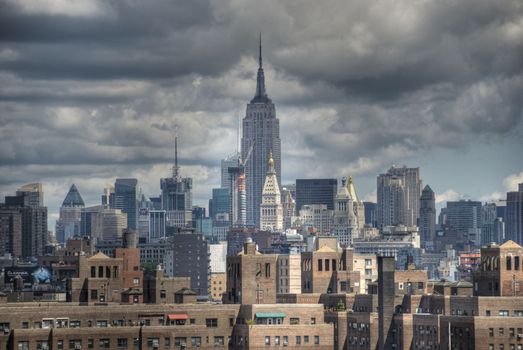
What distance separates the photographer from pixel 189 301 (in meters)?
190

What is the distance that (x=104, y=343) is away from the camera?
169500 millimetres

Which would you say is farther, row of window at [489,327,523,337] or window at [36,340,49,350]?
row of window at [489,327,523,337]

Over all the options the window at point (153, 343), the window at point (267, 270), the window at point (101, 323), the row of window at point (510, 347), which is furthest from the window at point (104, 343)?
the row of window at point (510, 347)

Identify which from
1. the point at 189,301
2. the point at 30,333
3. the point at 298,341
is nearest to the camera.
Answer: the point at 30,333

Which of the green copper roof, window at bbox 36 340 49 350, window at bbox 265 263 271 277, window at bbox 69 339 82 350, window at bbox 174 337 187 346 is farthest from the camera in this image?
window at bbox 265 263 271 277

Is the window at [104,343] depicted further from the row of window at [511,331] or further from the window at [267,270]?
the row of window at [511,331]

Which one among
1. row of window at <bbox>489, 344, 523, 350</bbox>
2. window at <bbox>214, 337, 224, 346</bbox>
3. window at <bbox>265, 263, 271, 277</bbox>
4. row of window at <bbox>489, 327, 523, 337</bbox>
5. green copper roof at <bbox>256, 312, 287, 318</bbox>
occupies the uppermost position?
window at <bbox>265, 263, 271, 277</bbox>

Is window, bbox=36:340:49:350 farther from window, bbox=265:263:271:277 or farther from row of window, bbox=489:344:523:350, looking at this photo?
row of window, bbox=489:344:523:350

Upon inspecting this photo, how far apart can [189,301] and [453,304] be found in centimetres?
2407

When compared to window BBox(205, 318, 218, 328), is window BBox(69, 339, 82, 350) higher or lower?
lower

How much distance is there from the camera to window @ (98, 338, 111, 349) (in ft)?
555

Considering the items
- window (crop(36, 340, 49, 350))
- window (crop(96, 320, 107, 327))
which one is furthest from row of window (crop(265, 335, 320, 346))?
window (crop(36, 340, 49, 350))

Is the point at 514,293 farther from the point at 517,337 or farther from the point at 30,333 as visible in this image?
the point at 30,333

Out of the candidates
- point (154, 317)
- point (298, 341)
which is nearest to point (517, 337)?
point (298, 341)
